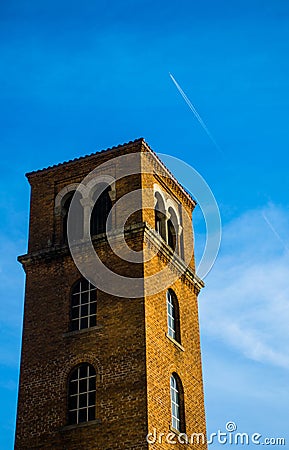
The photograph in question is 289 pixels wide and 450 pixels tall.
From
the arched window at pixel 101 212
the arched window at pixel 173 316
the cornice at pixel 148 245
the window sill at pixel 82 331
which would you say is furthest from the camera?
the arched window at pixel 101 212

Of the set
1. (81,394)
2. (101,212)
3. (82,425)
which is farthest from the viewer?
(101,212)

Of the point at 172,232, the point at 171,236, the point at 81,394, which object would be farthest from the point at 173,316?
the point at 81,394

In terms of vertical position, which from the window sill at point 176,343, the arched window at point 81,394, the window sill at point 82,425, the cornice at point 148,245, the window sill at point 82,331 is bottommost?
the window sill at point 82,425

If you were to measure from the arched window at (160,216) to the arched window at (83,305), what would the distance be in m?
3.75

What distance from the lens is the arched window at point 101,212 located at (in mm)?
30016

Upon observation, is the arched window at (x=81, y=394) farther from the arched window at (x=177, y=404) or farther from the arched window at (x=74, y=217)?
the arched window at (x=74, y=217)

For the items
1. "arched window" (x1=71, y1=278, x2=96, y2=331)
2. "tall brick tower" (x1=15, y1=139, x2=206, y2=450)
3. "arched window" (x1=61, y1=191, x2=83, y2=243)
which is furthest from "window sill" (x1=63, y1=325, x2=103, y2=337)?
"arched window" (x1=61, y1=191, x2=83, y2=243)

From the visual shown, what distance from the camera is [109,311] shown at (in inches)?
1091

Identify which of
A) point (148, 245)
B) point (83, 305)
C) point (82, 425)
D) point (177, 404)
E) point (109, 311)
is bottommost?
point (82, 425)

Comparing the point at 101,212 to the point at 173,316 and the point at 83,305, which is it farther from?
the point at 173,316

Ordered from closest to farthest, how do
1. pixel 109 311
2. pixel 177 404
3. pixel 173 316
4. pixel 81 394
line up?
pixel 81 394, pixel 109 311, pixel 177 404, pixel 173 316

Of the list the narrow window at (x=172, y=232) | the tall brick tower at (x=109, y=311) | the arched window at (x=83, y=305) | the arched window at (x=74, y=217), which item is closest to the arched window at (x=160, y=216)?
the tall brick tower at (x=109, y=311)

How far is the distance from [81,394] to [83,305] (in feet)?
9.95

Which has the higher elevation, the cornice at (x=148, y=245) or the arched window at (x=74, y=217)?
the arched window at (x=74, y=217)
